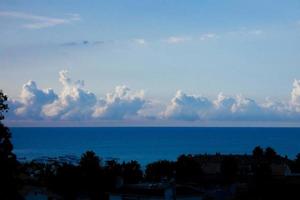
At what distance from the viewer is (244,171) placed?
9250 cm

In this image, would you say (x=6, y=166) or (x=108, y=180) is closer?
(x=6, y=166)

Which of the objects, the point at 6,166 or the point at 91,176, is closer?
the point at 6,166

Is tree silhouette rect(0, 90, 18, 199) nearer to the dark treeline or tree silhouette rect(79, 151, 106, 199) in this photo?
the dark treeline

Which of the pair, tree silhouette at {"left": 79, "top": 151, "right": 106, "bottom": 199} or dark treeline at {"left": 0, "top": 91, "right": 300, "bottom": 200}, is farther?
tree silhouette at {"left": 79, "top": 151, "right": 106, "bottom": 199}

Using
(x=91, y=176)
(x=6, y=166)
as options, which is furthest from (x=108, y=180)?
(x=6, y=166)

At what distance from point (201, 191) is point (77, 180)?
36.2 ft

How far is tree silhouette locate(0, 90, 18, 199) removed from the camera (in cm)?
2614

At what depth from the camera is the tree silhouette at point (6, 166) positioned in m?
26.1

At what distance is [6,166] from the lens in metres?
26.4

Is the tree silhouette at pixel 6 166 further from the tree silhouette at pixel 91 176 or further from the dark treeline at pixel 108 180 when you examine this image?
the tree silhouette at pixel 91 176

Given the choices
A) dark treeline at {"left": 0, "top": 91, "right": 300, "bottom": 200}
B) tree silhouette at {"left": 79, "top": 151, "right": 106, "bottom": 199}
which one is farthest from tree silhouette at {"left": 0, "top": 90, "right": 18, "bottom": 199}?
tree silhouette at {"left": 79, "top": 151, "right": 106, "bottom": 199}

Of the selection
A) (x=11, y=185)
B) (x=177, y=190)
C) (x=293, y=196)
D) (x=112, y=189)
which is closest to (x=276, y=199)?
(x=293, y=196)

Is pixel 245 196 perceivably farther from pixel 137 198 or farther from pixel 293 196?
pixel 137 198

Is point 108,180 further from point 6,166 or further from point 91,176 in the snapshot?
point 6,166
